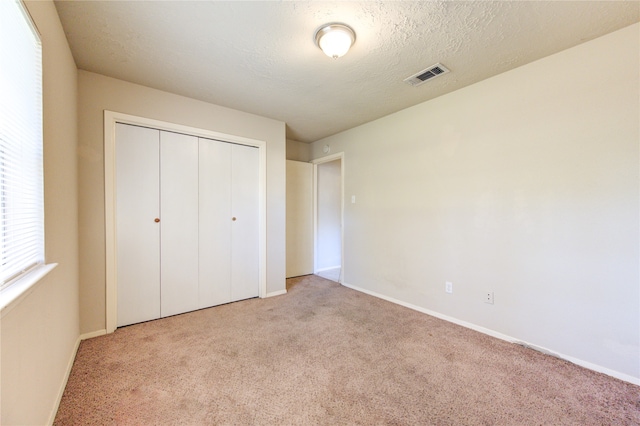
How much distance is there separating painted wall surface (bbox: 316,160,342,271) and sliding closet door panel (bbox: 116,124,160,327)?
8.74ft

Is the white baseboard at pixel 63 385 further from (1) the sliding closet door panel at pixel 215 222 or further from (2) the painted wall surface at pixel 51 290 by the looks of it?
(1) the sliding closet door panel at pixel 215 222

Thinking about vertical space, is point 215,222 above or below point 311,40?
below

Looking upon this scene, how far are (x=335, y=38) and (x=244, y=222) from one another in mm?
2295

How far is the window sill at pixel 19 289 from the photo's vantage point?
88 cm

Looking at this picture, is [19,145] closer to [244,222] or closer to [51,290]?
[51,290]

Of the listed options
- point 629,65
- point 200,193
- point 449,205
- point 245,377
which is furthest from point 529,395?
point 200,193

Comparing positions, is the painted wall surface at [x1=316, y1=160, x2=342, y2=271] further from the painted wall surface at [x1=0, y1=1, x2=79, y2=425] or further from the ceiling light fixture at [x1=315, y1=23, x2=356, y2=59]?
the painted wall surface at [x1=0, y1=1, x2=79, y2=425]

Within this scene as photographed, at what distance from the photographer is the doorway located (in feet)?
15.2

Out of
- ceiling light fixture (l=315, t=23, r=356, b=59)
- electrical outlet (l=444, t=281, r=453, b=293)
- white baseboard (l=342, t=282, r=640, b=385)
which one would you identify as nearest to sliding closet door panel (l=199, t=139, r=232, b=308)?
ceiling light fixture (l=315, t=23, r=356, b=59)

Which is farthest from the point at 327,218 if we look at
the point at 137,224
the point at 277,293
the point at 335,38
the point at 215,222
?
the point at 335,38

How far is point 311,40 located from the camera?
72.9 inches

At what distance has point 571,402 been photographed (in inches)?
60.4

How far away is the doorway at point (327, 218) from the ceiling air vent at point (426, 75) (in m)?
2.21

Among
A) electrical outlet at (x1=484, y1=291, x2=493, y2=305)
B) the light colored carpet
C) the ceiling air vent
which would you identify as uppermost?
the ceiling air vent
